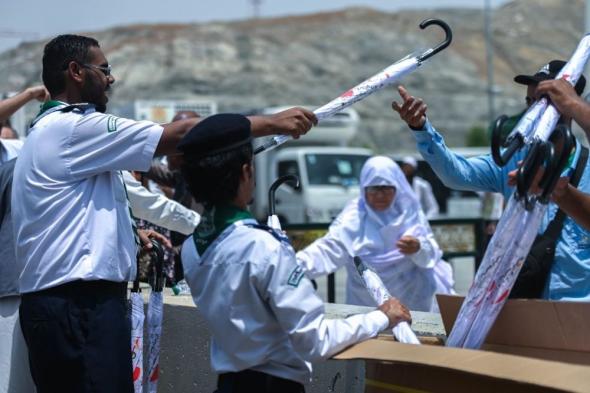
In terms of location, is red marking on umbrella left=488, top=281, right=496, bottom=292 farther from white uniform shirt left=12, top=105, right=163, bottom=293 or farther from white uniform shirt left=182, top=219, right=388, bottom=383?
white uniform shirt left=12, top=105, right=163, bottom=293

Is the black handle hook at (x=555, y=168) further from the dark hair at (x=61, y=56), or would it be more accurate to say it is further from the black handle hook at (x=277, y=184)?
the dark hair at (x=61, y=56)

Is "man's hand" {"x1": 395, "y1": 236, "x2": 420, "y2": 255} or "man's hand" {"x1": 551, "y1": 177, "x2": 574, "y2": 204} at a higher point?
"man's hand" {"x1": 551, "y1": 177, "x2": 574, "y2": 204}

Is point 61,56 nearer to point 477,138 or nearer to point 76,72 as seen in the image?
point 76,72

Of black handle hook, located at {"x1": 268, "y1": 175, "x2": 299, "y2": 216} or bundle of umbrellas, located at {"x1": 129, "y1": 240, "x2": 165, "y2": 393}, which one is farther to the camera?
bundle of umbrellas, located at {"x1": 129, "y1": 240, "x2": 165, "y2": 393}

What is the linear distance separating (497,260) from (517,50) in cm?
9599

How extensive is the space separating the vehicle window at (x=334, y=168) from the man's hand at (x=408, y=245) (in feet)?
51.6

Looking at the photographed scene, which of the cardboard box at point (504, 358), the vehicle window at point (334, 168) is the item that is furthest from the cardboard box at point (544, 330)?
the vehicle window at point (334, 168)

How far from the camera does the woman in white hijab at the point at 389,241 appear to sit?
6246mm

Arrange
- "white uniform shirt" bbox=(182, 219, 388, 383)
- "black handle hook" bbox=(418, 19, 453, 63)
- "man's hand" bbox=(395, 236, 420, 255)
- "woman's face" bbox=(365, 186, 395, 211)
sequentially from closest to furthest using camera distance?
"white uniform shirt" bbox=(182, 219, 388, 383)
"black handle hook" bbox=(418, 19, 453, 63)
"man's hand" bbox=(395, 236, 420, 255)
"woman's face" bbox=(365, 186, 395, 211)

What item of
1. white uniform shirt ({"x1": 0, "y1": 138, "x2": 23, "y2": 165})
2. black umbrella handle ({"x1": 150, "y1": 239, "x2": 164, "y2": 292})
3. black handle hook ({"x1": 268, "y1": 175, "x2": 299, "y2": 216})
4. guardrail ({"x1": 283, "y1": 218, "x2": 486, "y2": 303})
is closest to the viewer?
black handle hook ({"x1": 268, "y1": 175, "x2": 299, "y2": 216})

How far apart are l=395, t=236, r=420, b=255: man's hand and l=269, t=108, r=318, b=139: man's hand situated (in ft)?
9.53

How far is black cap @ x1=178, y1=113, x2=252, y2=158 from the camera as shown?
2.98 metres

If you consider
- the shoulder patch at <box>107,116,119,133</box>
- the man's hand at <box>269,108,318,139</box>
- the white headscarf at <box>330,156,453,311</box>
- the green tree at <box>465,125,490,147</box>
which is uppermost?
the man's hand at <box>269,108,318,139</box>

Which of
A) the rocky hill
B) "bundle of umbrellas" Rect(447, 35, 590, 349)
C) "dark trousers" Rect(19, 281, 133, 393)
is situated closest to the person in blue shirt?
"bundle of umbrellas" Rect(447, 35, 590, 349)
